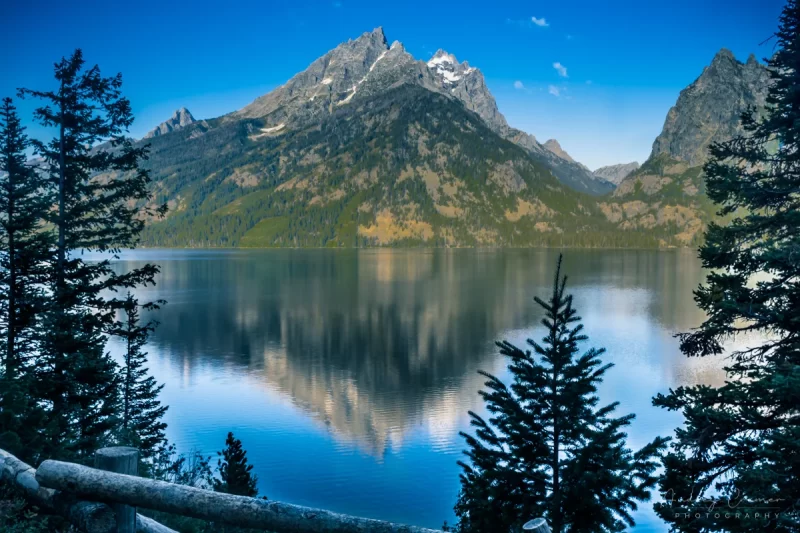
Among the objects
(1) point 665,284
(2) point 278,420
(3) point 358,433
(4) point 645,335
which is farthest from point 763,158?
(1) point 665,284

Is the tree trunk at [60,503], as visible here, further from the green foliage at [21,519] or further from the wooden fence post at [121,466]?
the green foliage at [21,519]

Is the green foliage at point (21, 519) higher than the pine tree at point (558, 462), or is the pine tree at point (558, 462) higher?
the green foliage at point (21, 519)

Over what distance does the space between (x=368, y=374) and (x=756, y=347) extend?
153ft

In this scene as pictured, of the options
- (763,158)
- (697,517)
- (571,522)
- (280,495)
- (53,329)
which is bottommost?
(280,495)

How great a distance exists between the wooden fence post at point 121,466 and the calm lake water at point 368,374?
24.3m

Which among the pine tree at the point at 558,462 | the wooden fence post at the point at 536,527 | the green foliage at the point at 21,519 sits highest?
the wooden fence post at the point at 536,527

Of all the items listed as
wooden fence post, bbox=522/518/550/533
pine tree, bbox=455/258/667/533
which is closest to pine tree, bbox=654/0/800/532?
pine tree, bbox=455/258/667/533

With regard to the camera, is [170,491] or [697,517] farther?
[697,517]

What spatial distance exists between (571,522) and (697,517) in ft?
10.7

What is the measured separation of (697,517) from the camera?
13.6 metres

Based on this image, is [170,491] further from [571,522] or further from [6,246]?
[6,246]

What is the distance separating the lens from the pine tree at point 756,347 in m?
12.5

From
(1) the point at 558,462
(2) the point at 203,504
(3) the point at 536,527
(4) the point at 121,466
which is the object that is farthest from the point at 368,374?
(3) the point at 536,527

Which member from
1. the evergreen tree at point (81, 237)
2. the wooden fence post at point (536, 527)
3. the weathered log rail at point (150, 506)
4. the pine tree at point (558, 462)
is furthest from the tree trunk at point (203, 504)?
the evergreen tree at point (81, 237)
